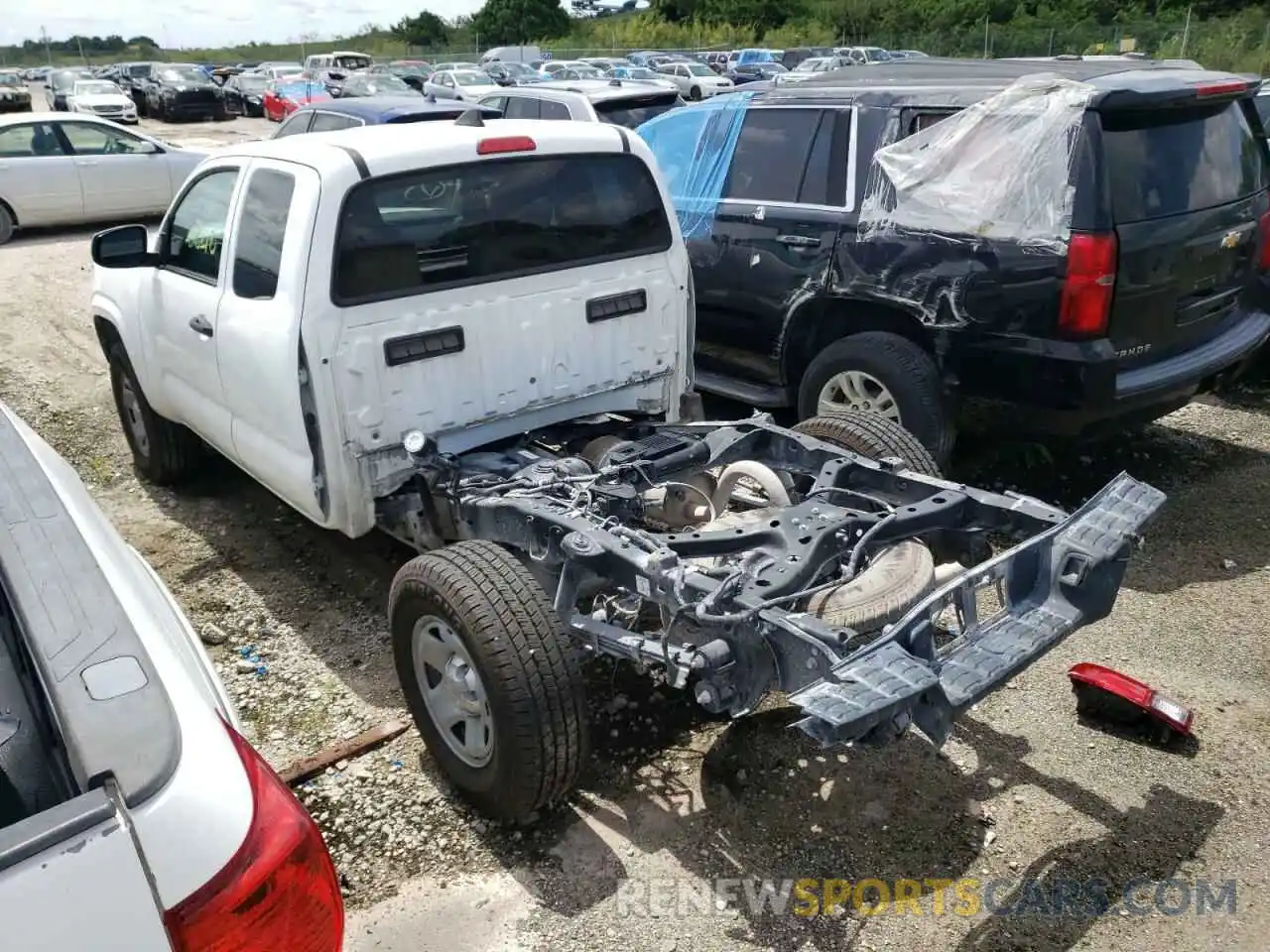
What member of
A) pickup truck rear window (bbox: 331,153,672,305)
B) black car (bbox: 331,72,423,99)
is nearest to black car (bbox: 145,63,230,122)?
black car (bbox: 331,72,423,99)

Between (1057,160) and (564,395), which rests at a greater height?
(1057,160)

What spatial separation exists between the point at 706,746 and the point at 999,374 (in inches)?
90.1

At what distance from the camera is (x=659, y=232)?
183 inches

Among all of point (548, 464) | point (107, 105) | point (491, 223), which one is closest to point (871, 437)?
point (548, 464)

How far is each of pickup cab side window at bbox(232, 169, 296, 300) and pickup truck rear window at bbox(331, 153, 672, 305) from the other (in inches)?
13.0

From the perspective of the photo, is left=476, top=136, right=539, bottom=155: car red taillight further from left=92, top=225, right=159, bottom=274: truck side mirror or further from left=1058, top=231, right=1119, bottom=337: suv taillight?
left=1058, top=231, right=1119, bottom=337: suv taillight

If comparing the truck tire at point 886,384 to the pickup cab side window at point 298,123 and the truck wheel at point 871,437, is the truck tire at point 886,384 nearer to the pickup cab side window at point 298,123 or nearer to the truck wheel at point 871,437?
the truck wheel at point 871,437

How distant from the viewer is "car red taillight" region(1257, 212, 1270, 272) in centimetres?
529

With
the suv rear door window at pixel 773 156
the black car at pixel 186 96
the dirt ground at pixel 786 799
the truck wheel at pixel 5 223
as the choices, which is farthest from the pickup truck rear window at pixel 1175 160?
the black car at pixel 186 96

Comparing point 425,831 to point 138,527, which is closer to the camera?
point 425,831

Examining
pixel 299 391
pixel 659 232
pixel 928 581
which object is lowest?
pixel 928 581

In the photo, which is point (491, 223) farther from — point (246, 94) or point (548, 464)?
point (246, 94)

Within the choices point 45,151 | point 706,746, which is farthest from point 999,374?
point 45,151

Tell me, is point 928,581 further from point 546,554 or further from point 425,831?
point 425,831
